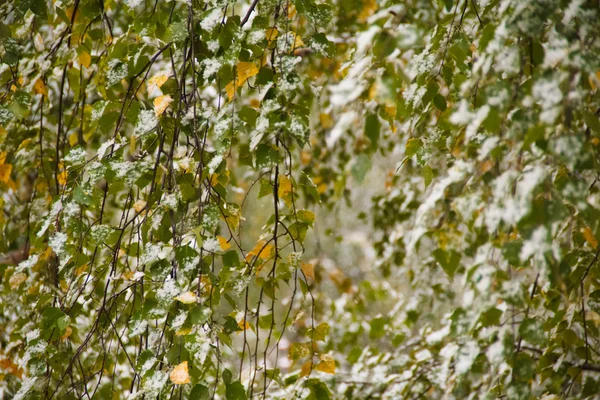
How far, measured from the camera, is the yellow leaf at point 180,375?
Answer: 29.7 inches

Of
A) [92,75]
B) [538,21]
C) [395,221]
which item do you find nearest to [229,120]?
[538,21]

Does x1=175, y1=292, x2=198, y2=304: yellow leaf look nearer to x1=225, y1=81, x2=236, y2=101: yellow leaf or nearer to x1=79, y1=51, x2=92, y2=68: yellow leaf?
x1=225, y1=81, x2=236, y2=101: yellow leaf

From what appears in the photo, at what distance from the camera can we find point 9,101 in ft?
3.73

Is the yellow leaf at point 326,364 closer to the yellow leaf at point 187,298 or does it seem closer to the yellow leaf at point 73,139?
the yellow leaf at point 187,298

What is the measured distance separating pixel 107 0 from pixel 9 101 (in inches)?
12.3

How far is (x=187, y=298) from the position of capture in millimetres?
779

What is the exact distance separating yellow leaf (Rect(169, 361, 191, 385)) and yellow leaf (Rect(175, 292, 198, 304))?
8cm

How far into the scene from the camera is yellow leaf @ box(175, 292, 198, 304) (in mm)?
775

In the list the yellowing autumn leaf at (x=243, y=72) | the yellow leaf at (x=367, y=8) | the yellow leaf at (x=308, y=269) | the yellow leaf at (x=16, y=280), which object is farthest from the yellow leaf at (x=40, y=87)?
the yellow leaf at (x=367, y=8)

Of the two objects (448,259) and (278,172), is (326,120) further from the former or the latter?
(448,259)

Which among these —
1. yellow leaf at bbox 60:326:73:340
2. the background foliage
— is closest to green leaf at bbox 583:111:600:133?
the background foliage

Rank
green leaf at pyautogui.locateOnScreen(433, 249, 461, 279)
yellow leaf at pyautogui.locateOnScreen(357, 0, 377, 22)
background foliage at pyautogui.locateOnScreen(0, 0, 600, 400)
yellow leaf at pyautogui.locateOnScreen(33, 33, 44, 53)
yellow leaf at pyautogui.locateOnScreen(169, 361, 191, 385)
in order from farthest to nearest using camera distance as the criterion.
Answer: yellow leaf at pyautogui.locateOnScreen(357, 0, 377, 22)
yellow leaf at pyautogui.locateOnScreen(33, 33, 44, 53)
green leaf at pyautogui.locateOnScreen(433, 249, 461, 279)
yellow leaf at pyautogui.locateOnScreen(169, 361, 191, 385)
background foliage at pyautogui.locateOnScreen(0, 0, 600, 400)

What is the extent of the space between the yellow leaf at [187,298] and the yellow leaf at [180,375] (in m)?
0.08

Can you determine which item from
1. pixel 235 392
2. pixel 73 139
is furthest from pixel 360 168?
pixel 73 139
